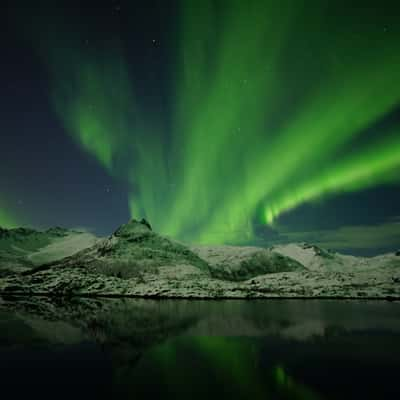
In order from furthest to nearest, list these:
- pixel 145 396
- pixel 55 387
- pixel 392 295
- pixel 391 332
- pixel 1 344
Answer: pixel 392 295 < pixel 391 332 < pixel 1 344 < pixel 55 387 < pixel 145 396

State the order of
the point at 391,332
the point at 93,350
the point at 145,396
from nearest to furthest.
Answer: the point at 145,396, the point at 93,350, the point at 391,332

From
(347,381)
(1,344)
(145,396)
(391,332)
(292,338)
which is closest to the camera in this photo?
(145,396)

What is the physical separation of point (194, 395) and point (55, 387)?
12.5 meters

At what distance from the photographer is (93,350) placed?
40000 mm

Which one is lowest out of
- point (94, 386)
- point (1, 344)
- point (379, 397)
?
point (379, 397)

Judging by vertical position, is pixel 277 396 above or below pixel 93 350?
below

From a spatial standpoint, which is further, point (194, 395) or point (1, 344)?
point (1, 344)

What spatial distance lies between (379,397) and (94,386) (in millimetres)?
23887

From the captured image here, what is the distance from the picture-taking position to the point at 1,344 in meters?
42.9

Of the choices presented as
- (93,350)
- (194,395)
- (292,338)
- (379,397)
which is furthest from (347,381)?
(93,350)

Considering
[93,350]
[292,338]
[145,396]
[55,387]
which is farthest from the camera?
[292,338]

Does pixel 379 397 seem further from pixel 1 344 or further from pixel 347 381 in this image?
pixel 1 344

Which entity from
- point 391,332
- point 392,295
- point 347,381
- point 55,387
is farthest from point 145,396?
point 392,295

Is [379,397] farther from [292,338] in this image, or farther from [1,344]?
[1,344]
